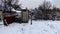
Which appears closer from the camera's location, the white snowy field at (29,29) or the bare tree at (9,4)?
the white snowy field at (29,29)

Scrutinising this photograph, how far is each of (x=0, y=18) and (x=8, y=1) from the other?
949 inches

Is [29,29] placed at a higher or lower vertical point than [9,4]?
lower

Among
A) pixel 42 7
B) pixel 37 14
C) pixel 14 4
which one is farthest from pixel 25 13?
pixel 42 7

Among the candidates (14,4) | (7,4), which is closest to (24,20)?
(7,4)

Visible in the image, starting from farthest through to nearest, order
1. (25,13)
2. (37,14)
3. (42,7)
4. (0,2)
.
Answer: (42,7) → (0,2) → (37,14) → (25,13)

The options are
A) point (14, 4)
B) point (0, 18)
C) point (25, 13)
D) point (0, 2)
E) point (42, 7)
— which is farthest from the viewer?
point (42, 7)

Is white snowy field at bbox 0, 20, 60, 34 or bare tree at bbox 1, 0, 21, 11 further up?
bare tree at bbox 1, 0, 21, 11

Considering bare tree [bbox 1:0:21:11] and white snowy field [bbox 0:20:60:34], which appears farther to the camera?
bare tree [bbox 1:0:21:11]

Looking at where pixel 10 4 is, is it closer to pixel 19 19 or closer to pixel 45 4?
pixel 45 4

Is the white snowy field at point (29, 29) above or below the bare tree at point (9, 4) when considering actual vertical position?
below

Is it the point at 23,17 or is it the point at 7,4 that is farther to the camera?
the point at 7,4

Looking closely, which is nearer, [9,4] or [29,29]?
[29,29]

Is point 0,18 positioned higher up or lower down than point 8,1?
lower down

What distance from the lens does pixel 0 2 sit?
52.6m
